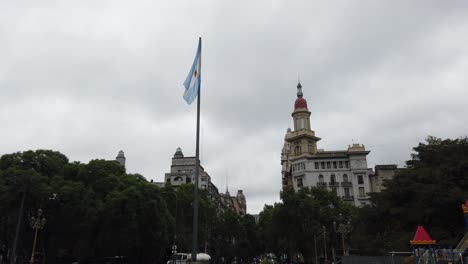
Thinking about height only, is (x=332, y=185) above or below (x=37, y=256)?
above

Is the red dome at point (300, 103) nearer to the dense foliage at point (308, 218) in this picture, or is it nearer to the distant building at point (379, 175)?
the distant building at point (379, 175)

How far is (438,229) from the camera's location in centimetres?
3170

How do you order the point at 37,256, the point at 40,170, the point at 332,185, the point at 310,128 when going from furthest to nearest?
the point at 310,128 → the point at 332,185 → the point at 37,256 → the point at 40,170

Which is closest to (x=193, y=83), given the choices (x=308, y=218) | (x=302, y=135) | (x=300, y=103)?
(x=308, y=218)

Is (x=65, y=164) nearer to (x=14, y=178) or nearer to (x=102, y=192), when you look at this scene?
(x=102, y=192)

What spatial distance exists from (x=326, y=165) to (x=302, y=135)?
7.53 m

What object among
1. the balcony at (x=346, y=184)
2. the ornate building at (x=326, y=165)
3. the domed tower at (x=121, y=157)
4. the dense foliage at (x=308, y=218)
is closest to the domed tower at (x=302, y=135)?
the ornate building at (x=326, y=165)

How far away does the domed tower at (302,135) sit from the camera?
7925cm

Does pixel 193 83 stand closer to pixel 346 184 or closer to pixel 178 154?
pixel 346 184

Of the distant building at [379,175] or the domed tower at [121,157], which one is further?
the domed tower at [121,157]

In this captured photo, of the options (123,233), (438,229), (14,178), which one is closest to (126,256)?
(123,233)

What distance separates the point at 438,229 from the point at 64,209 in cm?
3222

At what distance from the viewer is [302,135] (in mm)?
78812

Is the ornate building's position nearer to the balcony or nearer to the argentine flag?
the balcony
